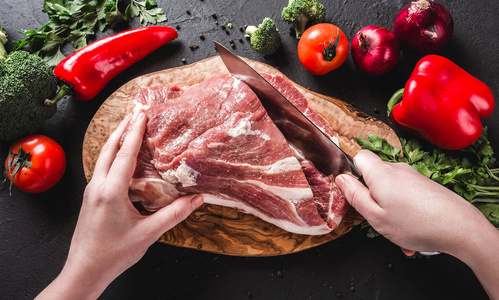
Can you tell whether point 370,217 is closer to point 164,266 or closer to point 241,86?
point 241,86

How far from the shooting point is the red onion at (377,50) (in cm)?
304

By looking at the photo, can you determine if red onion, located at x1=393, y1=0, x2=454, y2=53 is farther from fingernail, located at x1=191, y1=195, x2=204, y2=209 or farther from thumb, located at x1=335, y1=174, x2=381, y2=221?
fingernail, located at x1=191, y1=195, x2=204, y2=209

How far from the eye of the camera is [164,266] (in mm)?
3121

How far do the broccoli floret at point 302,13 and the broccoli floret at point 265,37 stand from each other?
0.18 metres

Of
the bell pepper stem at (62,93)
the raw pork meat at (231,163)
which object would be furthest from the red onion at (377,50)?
the bell pepper stem at (62,93)

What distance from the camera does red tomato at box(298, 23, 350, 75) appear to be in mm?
3021

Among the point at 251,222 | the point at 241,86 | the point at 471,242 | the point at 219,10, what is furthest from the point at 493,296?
the point at 219,10

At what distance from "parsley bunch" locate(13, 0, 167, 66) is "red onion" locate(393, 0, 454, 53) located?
232 cm

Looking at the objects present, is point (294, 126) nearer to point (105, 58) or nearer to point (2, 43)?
point (105, 58)

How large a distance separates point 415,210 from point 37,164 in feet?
9.90

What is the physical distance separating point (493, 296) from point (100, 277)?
8.90ft

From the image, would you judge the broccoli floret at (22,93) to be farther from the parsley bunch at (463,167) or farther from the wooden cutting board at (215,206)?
the parsley bunch at (463,167)

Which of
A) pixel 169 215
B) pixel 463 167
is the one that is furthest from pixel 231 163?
pixel 463 167

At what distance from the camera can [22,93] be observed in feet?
9.34
